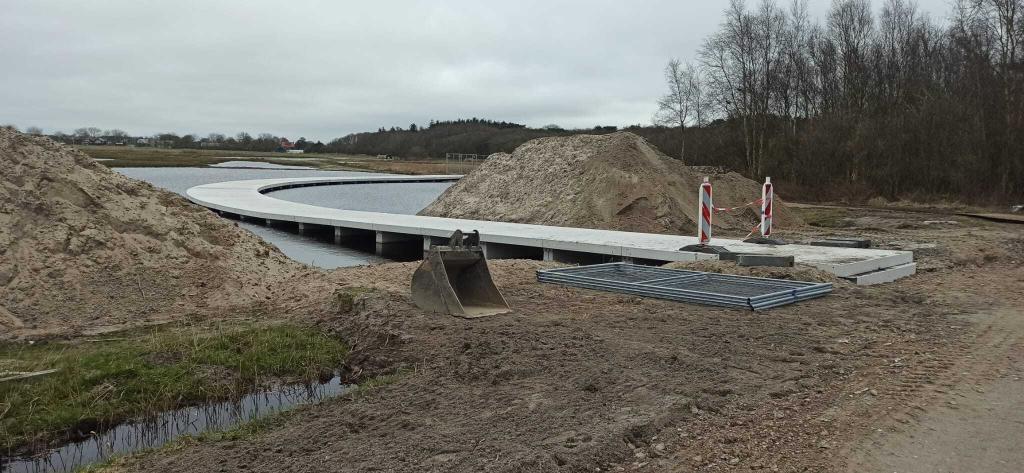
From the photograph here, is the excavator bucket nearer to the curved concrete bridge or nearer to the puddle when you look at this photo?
the puddle

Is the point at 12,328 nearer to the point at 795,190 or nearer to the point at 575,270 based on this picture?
the point at 575,270

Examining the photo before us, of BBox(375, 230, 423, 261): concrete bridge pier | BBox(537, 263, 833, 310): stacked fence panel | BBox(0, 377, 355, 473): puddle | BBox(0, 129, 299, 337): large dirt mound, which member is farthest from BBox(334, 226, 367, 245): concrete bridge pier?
BBox(0, 377, 355, 473): puddle

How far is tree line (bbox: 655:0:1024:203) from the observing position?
26363 millimetres

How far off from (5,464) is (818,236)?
50.9 feet

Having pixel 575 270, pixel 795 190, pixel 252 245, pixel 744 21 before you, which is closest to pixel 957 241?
pixel 575 270

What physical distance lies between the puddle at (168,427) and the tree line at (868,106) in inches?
1027

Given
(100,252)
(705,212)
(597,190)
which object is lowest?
(100,252)

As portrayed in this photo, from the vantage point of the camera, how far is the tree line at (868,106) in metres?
26.4

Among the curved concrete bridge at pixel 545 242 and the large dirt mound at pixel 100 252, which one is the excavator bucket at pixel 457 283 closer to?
the large dirt mound at pixel 100 252

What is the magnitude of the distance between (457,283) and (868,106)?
104 feet

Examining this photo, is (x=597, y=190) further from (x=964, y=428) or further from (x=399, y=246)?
(x=964, y=428)

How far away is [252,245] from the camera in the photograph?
10391mm

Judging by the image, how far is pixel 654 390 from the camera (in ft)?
16.1

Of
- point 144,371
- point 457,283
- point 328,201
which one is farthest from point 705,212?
point 328,201
